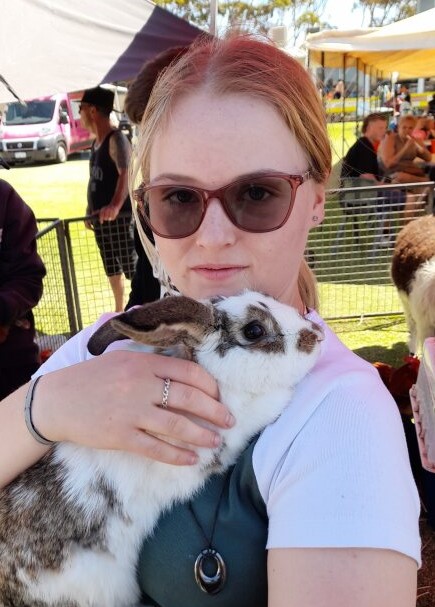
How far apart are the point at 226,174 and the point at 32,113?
77.9 ft

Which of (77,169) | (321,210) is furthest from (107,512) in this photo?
(77,169)

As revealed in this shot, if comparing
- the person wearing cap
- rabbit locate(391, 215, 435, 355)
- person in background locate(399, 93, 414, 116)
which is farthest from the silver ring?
person in background locate(399, 93, 414, 116)

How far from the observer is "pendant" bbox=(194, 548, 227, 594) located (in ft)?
3.90

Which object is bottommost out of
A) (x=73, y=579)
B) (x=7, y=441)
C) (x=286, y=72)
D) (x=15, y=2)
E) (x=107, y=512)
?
(x=73, y=579)

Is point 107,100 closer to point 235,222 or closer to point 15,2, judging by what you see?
point 15,2

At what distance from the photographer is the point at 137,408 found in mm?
1296

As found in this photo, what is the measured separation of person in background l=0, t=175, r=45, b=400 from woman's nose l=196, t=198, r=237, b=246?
89.8 inches

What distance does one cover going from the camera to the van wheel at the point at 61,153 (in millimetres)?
22413

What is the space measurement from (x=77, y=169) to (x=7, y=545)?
20.7 metres

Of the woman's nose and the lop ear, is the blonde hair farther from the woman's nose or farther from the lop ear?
the lop ear

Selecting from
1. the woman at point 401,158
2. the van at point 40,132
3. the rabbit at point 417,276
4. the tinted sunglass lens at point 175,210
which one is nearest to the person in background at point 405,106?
the woman at point 401,158

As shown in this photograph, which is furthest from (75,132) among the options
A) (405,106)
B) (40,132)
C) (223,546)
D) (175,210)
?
(223,546)

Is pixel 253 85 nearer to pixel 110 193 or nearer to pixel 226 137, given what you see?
pixel 226 137

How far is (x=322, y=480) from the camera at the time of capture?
1.11m
